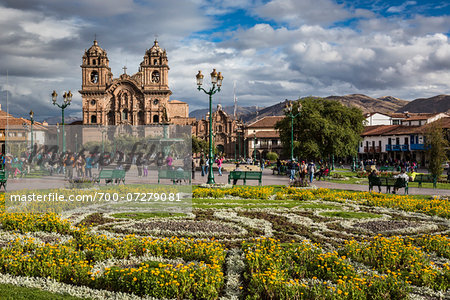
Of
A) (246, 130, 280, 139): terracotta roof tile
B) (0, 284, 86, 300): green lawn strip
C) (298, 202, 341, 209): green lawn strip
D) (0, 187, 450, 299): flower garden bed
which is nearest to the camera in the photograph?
(0, 284, 86, 300): green lawn strip

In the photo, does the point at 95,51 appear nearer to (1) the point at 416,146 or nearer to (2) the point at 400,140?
(2) the point at 400,140

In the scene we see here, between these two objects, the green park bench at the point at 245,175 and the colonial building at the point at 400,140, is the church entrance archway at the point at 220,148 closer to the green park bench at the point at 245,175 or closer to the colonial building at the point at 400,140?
the colonial building at the point at 400,140

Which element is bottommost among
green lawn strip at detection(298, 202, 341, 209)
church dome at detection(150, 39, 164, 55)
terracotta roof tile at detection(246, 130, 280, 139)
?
green lawn strip at detection(298, 202, 341, 209)

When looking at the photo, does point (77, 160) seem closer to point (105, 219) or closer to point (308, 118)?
point (105, 219)

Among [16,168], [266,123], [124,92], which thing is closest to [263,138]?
[266,123]

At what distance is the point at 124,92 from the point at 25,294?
89.9 m

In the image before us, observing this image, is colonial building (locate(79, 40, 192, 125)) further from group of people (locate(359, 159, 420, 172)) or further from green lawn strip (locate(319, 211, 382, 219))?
green lawn strip (locate(319, 211, 382, 219))

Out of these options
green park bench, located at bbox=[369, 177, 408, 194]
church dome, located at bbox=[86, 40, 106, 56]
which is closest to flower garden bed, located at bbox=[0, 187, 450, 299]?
green park bench, located at bbox=[369, 177, 408, 194]

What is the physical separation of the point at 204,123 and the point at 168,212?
8512 cm

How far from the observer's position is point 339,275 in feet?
20.5

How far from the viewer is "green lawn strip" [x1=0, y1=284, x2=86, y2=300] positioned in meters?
5.44

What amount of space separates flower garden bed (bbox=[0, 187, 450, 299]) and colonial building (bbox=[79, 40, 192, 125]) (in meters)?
80.5

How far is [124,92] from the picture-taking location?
92.1 meters

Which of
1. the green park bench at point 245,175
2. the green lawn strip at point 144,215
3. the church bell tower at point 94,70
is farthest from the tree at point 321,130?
the church bell tower at point 94,70
